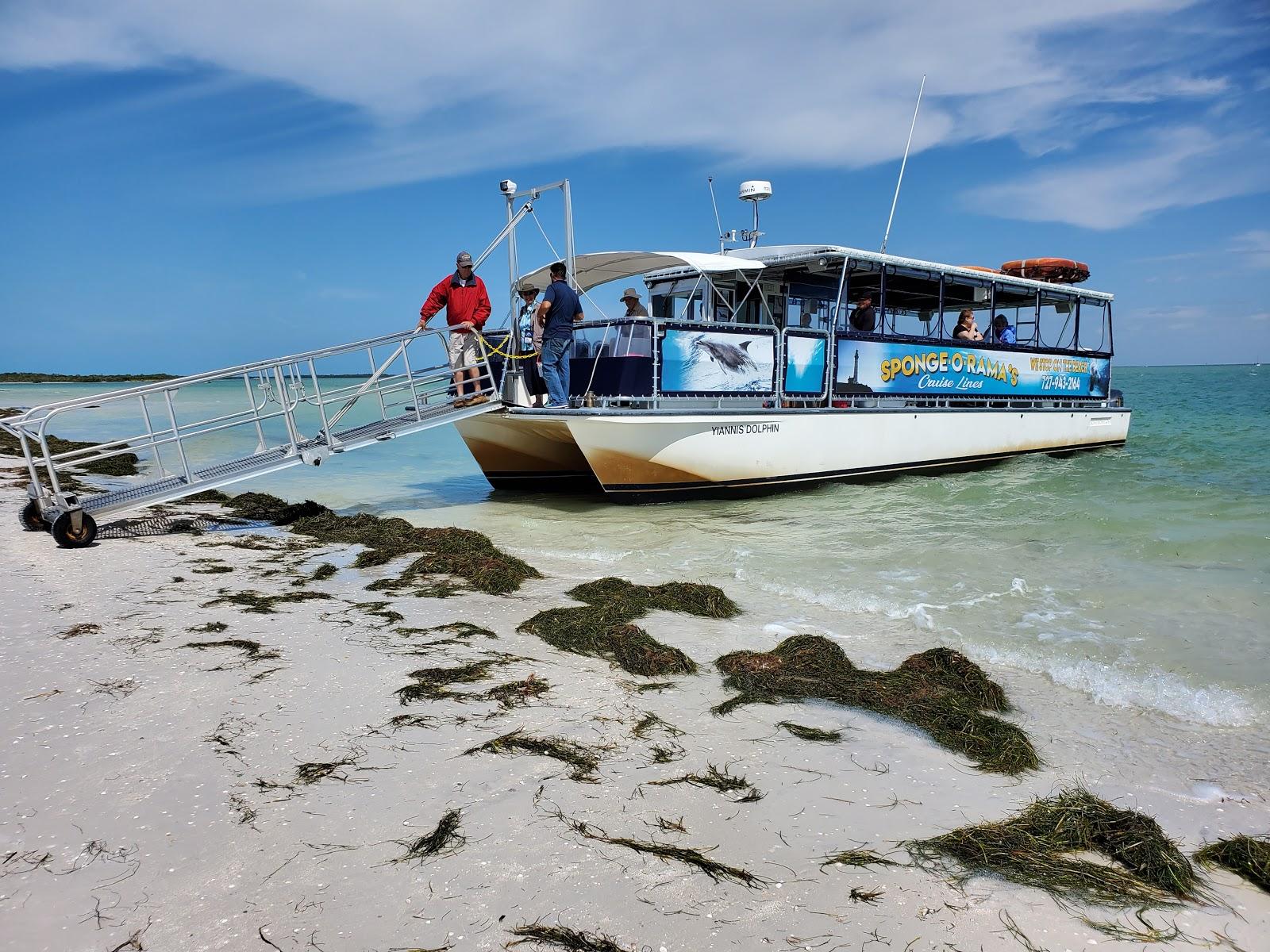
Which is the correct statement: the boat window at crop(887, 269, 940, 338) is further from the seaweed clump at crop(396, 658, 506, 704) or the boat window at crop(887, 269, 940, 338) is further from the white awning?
the seaweed clump at crop(396, 658, 506, 704)

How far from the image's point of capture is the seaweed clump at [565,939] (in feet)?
7.51

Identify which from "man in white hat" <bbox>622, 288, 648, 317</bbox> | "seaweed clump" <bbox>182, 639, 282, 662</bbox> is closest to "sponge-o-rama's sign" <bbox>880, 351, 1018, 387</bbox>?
"man in white hat" <bbox>622, 288, 648, 317</bbox>

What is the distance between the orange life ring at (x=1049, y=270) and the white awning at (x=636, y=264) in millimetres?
7525

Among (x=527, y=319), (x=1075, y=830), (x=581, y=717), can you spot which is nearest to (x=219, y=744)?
(x=581, y=717)

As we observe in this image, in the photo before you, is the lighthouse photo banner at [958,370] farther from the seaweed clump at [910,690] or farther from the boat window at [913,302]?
the seaweed clump at [910,690]

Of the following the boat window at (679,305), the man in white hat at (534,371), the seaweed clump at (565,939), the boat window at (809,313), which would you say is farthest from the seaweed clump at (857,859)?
the boat window at (809,313)

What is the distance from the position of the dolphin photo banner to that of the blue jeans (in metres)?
1.27

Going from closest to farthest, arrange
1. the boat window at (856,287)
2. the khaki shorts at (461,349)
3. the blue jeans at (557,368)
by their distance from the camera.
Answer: the blue jeans at (557,368), the khaki shorts at (461,349), the boat window at (856,287)

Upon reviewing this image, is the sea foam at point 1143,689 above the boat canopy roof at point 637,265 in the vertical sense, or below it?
below

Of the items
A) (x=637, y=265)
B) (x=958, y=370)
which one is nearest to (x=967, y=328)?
(x=958, y=370)

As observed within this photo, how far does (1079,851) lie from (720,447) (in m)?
8.63

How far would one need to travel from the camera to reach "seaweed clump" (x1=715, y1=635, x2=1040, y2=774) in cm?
383

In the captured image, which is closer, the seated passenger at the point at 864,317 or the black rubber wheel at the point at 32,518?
the black rubber wheel at the point at 32,518

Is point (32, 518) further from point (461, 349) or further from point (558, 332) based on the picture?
point (558, 332)
